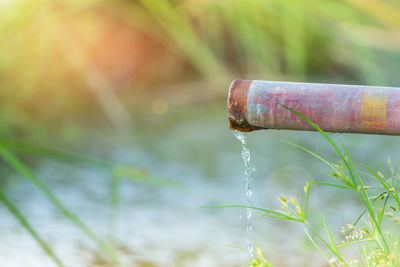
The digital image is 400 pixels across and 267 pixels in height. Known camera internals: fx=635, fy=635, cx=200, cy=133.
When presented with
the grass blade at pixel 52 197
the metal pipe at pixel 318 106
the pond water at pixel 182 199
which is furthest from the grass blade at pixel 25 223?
the pond water at pixel 182 199

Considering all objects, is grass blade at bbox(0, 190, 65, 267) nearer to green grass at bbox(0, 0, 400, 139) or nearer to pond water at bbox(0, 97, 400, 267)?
pond water at bbox(0, 97, 400, 267)

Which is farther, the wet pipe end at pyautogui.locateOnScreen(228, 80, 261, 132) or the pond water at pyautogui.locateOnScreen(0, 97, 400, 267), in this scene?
the pond water at pyautogui.locateOnScreen(0, 97, 400, 267)

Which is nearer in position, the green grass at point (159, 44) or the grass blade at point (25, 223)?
the grass blade at point (25, 223)

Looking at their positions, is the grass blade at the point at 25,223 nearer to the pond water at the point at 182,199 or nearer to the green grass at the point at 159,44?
the pond water at the point at 182,199

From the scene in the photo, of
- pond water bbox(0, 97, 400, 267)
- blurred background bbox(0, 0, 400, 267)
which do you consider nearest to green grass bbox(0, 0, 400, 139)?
blurred background bbox(0, 0, 400, 267)

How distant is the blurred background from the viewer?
6.09ft

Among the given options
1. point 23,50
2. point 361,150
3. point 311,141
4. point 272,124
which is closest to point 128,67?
point 23,50

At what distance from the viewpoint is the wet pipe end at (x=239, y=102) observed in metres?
0.90

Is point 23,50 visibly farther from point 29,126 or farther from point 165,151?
point 165,151

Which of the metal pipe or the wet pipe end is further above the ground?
the wet pipe end

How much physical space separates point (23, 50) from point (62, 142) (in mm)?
450

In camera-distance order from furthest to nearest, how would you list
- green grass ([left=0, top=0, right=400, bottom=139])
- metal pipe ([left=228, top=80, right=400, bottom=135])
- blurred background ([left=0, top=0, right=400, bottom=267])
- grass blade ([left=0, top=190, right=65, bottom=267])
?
green grass ([left=0, top=0, right=400, bottom=139]) → blurred background ([left=0, top=0, right=400, bottom=267]) → grass blade ([left=0, top=190, right=65, bottom=267]) → metal pipe ([left=228, top=80, right=400, bottom=135])

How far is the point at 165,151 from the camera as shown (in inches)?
Answer: 104

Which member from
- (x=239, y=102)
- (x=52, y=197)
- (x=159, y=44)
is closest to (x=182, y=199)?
(x=52, y=197)
